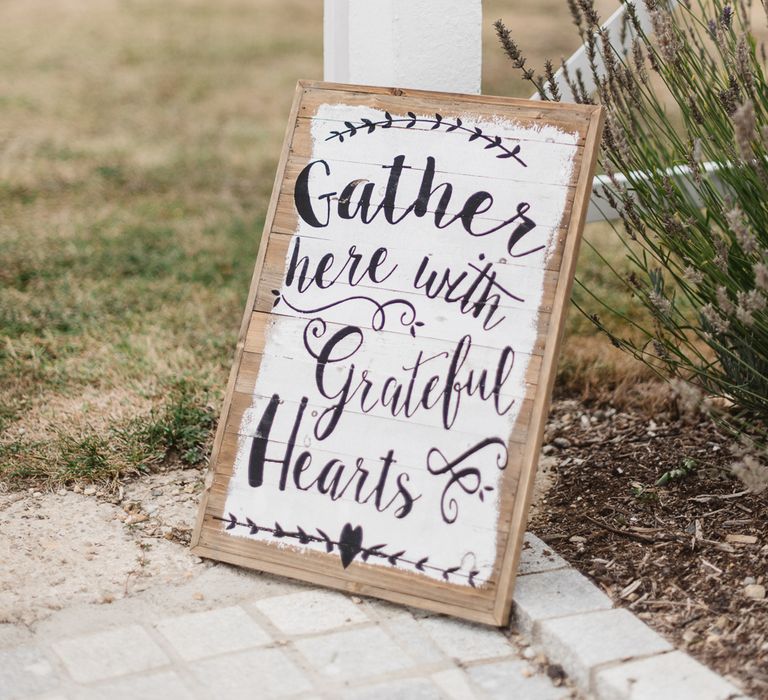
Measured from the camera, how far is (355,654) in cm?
231

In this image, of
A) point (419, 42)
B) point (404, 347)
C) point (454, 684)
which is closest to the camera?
point (454, 684)

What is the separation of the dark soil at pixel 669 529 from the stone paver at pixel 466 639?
1.05 ft

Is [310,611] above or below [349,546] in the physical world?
below

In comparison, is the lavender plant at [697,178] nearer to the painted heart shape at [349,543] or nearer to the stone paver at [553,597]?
the stone paver at [553,597]

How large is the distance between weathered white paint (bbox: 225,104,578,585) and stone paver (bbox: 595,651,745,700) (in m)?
0.38

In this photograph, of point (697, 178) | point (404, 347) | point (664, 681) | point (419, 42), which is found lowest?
point (664, 681)

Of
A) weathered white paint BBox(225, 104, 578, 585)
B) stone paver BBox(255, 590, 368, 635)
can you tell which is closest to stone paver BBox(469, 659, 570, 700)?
weathered white paint BBox(225, 104, 578, 585)

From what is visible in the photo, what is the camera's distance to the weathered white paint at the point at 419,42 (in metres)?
3.09

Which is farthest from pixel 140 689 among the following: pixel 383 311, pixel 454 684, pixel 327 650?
pixel 383 311

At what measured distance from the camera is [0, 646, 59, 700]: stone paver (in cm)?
218

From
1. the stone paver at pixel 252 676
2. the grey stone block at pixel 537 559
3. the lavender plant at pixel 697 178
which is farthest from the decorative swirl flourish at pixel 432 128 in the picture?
the stone paver at pixel 252 676

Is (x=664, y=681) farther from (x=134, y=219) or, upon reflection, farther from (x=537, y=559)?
(x=134, y=219)

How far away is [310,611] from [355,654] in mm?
201

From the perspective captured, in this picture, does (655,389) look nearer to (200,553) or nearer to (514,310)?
(514,310)
